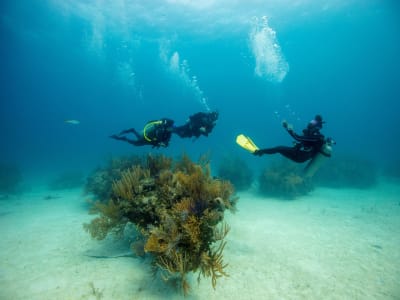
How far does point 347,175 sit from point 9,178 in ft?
79.0

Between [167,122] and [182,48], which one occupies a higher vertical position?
[182,48]

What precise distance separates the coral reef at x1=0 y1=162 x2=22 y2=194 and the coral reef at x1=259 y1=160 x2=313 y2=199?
1569 centimetres

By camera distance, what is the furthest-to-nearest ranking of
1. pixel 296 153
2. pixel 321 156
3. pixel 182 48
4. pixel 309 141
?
pixel 182 48
pixel 296 153
pixel 309 141
pixel 321 156

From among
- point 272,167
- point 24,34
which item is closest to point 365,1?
point 272,167

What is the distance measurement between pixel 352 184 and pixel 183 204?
16.2 m

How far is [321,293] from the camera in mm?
4180

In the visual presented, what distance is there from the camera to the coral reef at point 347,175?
15961 millimetres

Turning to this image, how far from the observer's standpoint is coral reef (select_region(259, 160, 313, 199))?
1160 cm

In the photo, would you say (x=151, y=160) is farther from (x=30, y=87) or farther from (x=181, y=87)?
(x=181, y=87)

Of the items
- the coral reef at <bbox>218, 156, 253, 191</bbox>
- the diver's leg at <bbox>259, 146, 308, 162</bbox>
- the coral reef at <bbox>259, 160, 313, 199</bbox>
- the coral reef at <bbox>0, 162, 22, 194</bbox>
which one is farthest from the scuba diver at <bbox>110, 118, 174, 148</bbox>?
the coral reef at <bbox>0, 162, 22, 194</bbox>

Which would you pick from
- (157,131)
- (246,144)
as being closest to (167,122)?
(157,131)

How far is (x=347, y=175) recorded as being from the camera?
16.2m

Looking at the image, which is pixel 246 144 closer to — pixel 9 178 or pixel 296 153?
pixel 296 153

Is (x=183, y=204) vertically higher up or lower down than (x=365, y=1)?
lower down
